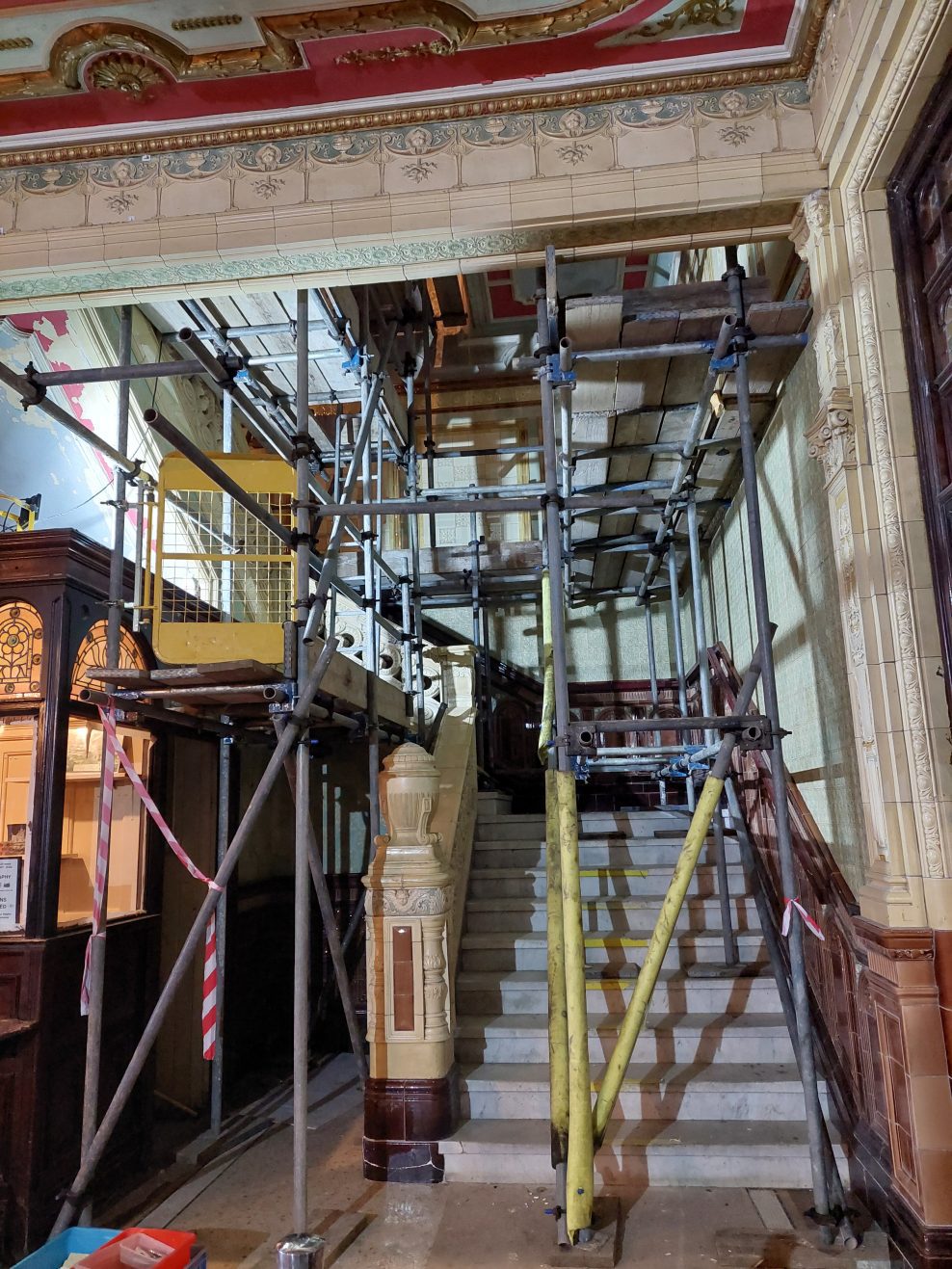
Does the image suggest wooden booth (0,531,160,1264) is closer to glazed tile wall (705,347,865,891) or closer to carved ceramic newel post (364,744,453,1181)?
carved ceramic newel post (364,744,453,1181)

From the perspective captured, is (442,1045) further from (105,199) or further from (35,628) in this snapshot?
(105,199)

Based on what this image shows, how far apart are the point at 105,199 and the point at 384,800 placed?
3.43 metres

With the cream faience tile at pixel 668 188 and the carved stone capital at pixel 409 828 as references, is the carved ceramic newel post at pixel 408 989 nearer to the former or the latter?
the carved stone capital at pixel 409 828

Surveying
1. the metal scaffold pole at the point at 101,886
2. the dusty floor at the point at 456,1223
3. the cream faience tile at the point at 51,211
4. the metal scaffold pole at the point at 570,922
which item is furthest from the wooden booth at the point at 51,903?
the metal scaffold pole at the point at 570,922

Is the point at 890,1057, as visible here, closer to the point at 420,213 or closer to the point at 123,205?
the point at 420,213

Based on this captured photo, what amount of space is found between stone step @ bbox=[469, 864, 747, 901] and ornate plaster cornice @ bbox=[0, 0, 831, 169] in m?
4.36

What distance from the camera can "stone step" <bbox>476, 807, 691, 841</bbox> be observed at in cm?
614

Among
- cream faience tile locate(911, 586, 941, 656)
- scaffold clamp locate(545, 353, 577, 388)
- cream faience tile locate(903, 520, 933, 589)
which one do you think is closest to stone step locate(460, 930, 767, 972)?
cream faience tile locate(911, 586, 941, 656)

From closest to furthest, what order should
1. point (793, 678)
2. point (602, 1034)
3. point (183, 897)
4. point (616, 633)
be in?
point (602, 1034) → point (793, 678) → point (183, 897) → point (616, 633)

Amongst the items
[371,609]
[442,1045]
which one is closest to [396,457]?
[371,609]

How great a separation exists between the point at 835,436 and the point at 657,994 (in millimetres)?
3021

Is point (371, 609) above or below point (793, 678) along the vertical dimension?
above

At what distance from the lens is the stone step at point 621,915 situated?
505 centimetres

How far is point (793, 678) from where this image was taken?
4.73 m
